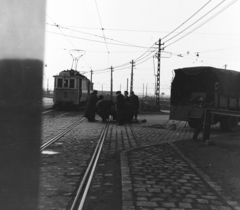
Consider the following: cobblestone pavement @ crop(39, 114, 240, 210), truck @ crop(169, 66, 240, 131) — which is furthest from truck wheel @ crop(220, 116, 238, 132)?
cobblestone pavement @ crop(39, 114, 240, 210)

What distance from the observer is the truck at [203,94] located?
13.4 m

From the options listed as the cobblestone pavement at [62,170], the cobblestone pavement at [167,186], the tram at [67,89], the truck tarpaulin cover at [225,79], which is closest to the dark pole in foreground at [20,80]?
the cobblestone pavement at [62,170]

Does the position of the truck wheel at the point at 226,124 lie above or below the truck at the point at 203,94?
below

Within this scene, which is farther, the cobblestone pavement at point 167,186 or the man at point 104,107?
the man at point 104,107

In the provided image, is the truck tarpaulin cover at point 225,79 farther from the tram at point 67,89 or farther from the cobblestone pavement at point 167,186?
the tram at point 67,89

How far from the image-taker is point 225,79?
13883mm

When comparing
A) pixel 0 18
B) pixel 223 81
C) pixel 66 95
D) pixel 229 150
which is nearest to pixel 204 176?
pixel 229 150

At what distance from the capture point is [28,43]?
512 cm

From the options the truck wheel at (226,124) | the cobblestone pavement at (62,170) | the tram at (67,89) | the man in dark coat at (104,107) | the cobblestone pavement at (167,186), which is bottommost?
the cobblestone pavement at (62,170)

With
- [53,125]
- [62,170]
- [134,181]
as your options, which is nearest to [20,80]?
[62,170]

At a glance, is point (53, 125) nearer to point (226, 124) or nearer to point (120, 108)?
point (120, 108)

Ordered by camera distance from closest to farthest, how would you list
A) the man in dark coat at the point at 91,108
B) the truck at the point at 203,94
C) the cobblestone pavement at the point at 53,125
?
the cobblestone pavement at the point at 53,125
the truck at the point at 203,94
the man in dark coat at the point at 91,108

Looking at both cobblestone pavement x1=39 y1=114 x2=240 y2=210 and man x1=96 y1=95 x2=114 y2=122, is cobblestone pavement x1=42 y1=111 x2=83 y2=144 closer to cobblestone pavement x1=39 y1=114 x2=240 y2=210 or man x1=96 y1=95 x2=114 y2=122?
man x1=96 y1=95 x2=114 y2=122

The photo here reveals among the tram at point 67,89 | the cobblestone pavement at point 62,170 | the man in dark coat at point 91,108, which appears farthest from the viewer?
the tram at point 67,89
